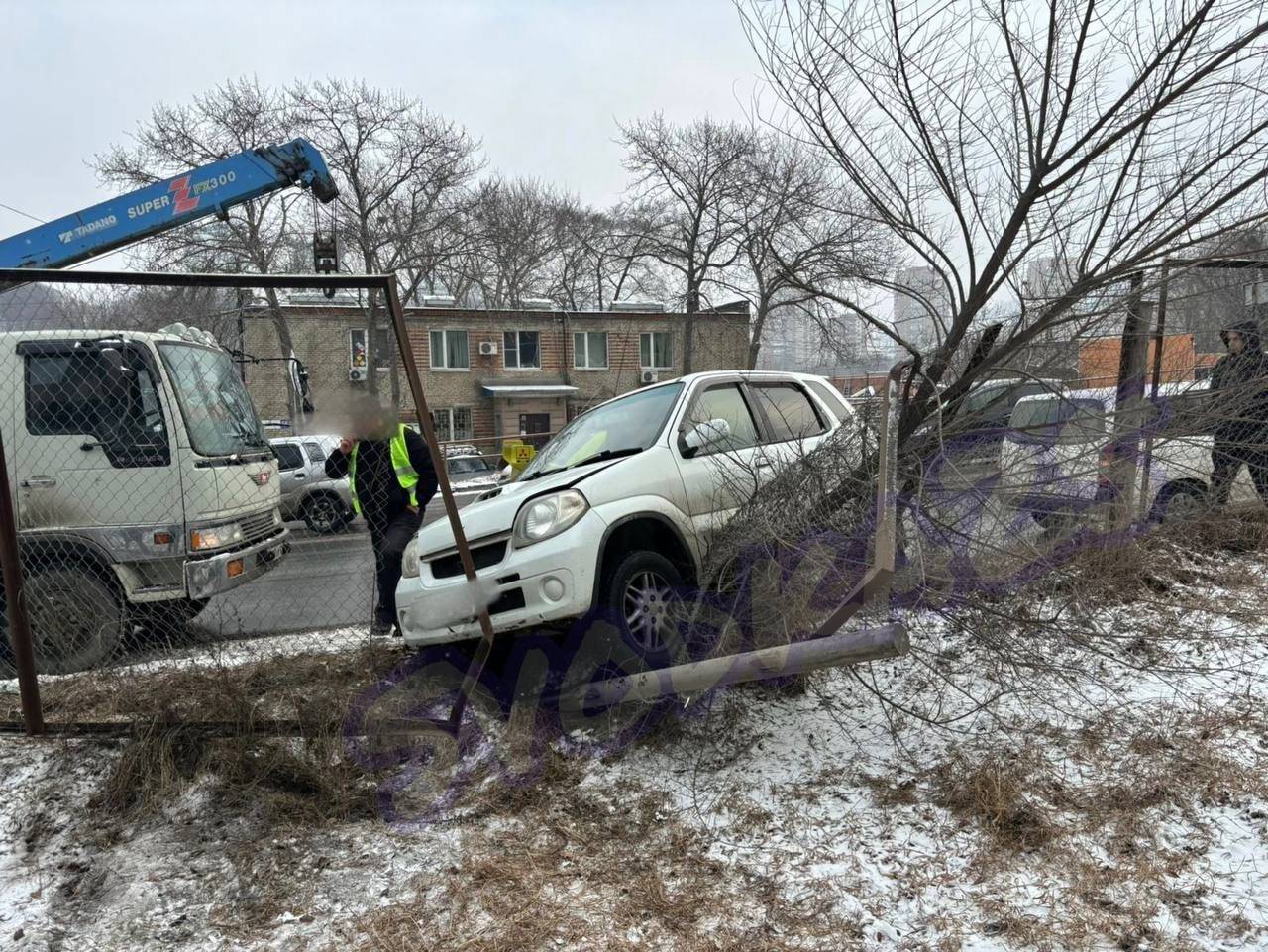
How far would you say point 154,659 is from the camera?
174 inches

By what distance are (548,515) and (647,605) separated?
0.65 meters

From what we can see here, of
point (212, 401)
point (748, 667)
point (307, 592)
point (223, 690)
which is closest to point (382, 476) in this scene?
point (212, 401)

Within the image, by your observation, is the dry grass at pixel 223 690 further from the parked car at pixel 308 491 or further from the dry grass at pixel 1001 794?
the parked car at pixel 308 491

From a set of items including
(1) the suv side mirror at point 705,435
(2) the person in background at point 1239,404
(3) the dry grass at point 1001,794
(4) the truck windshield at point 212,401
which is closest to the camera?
(3) the dry grass at point 1001,794

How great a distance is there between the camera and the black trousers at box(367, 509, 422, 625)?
513cm

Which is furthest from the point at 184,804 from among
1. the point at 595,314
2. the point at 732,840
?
the point at 595,314

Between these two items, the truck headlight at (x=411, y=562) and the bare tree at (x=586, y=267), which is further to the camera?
the bare tree at (x=586, y=267)

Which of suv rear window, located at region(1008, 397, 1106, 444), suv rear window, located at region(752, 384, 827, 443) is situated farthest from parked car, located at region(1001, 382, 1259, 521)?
suv rear window, located at region(752, 384, 827, 443)

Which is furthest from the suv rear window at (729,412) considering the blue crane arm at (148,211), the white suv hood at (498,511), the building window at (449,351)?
the building window at (449,351)

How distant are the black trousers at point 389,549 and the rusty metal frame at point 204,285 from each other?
178cm

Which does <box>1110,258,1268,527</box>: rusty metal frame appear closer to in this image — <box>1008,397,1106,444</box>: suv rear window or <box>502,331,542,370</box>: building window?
<box>1008,397,1106,444</box>: suv rear window

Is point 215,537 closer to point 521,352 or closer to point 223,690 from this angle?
point 223,690

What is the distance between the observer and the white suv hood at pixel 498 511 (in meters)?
3.87

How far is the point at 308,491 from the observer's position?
9.30m
